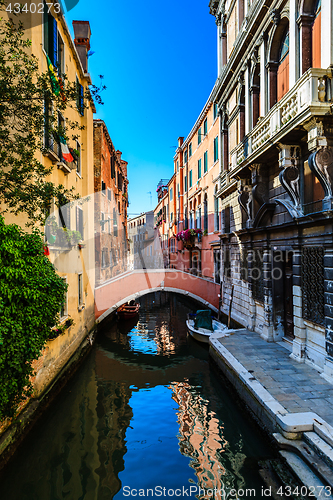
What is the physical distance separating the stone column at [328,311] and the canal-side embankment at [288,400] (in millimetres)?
284

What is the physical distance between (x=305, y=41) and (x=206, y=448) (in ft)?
29.2

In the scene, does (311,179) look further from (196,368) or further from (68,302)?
(68,302)

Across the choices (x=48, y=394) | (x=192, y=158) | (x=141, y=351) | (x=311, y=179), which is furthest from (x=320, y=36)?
(x=192, y=158)

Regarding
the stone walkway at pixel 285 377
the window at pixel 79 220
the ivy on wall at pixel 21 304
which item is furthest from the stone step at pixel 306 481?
the window at pixel 79 220

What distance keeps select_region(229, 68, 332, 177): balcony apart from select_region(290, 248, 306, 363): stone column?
298cm

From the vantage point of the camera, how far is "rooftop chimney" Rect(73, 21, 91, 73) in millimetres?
12031

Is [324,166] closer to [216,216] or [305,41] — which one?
[305,41]

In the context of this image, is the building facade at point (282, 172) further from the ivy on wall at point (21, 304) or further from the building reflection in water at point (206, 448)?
the ivy on wall at point (21, 304)

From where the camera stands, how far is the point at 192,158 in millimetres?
22047

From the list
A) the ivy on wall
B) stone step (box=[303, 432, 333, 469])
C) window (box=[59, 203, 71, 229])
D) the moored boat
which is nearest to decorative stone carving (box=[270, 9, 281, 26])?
window (box=[59, 203, 71, 229])

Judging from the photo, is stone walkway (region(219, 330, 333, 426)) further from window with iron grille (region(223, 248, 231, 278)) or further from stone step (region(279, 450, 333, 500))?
window with iron grille (region(223, 248, 231, 278))

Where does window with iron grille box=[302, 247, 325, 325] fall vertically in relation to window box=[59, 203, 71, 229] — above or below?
below

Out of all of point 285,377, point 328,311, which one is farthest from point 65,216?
point 328,311

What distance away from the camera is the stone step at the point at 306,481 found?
365cm
